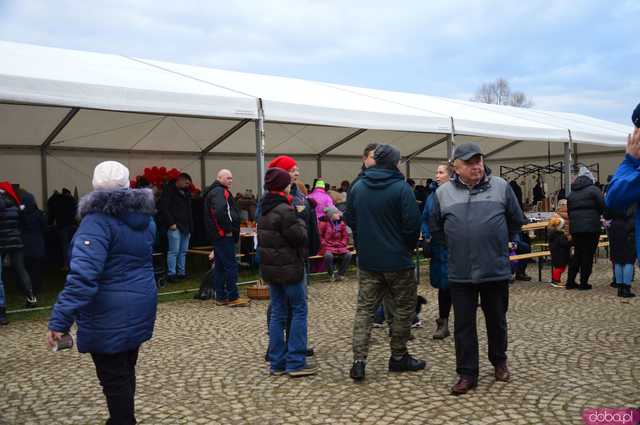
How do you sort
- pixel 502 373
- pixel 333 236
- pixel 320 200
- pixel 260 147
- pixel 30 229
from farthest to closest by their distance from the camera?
pixel 333 236 → pixel 320 200 → pixel 260 147 → pixel 30 229 → pixel 502 373

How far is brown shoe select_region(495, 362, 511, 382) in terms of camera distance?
4.16 metres

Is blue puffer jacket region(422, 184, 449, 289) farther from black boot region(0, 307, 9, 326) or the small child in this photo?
black boot region(0, 307, 9, 326)

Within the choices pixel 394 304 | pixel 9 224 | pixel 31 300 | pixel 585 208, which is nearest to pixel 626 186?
pixel 394 304

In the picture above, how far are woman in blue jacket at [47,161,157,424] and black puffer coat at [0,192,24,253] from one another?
14.9 feet

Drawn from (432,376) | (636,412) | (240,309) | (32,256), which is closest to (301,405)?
(432,376)

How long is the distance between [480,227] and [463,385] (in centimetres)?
106

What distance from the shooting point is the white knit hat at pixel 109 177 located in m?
2.99

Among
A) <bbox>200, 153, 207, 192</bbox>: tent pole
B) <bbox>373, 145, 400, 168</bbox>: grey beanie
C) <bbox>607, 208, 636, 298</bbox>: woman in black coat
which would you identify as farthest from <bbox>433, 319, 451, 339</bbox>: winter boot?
<bbox>200, 153, 207, 192</bbox>: tent pole

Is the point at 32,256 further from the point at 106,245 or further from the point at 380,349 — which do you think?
the point at 106,245

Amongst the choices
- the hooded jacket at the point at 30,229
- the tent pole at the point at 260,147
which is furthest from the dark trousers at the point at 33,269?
the tent pole at the point at 260,147

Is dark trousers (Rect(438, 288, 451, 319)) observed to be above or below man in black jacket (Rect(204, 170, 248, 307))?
below

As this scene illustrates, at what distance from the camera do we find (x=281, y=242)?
4.51m

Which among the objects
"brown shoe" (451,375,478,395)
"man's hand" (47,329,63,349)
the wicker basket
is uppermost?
"man's hand" (47,329,63,349)

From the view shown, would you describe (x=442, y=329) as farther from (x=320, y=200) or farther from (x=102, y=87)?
(x=102, y=87)
